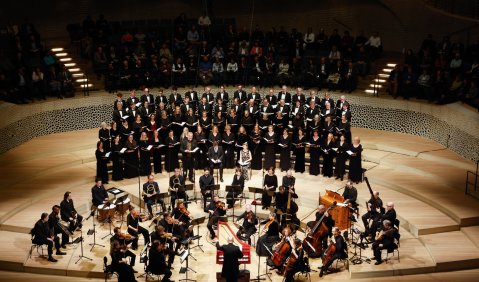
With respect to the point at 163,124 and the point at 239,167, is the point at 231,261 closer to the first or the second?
the point at 239,167

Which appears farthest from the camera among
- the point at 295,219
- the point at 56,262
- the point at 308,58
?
the point at 308,58

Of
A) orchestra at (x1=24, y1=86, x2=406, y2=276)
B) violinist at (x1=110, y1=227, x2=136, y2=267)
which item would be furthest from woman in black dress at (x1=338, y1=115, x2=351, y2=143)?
violinist at (x1=110, y1=227, x2=136, y2=267)

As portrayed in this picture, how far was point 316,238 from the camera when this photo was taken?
14.9 m

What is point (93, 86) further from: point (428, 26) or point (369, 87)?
point (428, 26)

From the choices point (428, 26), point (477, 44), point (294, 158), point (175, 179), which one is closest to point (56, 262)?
point (175, 179)

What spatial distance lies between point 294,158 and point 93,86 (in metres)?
7.08

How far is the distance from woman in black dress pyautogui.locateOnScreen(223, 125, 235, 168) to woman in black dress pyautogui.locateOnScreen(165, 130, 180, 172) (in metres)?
1.26

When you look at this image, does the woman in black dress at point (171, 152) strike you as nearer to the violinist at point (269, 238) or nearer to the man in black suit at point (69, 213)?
the man in black suit at point (69, 213)

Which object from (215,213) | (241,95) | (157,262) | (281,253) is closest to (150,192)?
(215,213)

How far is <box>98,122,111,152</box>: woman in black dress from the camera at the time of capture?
1825cm

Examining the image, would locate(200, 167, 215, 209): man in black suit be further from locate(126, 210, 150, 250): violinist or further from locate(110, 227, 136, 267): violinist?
locate(110, 227, 136, 267): violinist

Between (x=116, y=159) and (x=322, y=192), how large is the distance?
5208 millimetres

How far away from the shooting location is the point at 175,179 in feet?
55.3

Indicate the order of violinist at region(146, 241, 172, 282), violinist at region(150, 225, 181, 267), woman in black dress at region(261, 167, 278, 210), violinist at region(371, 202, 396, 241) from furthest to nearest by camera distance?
woman in black dress at region(261, 167, 278, 210) → violinist at region(371, 202, 396, 241) → violinist at region(150, 225, 181, 267) → violinist at region(146, 241, 172, 282)
